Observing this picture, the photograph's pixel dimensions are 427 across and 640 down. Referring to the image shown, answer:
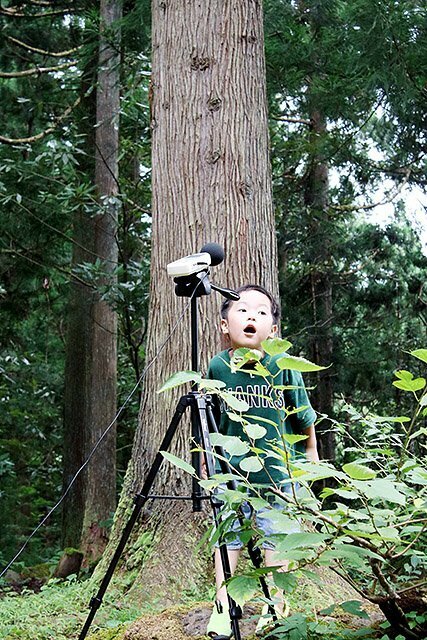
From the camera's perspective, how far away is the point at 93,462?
8.06 meters

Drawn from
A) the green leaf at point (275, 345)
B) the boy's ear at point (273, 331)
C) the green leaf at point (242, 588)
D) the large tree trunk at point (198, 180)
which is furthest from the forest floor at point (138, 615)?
the green leaf at point (275, 345)

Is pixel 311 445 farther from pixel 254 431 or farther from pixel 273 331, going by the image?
pixel 254 431

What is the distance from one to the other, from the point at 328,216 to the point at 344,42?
3.49 meters

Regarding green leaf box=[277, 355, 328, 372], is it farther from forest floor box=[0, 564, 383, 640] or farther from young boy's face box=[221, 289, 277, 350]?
young boy's face box=[221, 289, 277, 350]

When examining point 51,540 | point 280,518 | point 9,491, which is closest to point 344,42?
point 280,518

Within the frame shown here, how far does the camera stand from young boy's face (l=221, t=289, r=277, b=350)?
284 centimetres

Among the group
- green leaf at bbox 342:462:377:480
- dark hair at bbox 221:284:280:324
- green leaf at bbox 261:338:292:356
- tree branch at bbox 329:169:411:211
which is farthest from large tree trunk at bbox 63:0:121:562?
green leaf at bbox 342:462:377:480

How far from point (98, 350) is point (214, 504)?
6.34 m

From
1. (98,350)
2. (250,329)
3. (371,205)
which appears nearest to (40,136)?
(98,350)

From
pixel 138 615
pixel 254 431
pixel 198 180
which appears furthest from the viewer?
pixel 198 180

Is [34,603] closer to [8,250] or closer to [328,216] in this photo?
[8,250]

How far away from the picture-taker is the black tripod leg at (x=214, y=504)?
2143mm

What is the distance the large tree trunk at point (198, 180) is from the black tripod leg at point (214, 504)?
118 cm

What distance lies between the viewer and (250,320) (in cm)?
285
